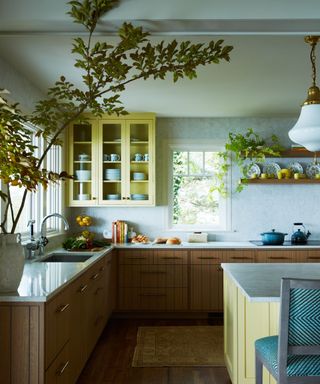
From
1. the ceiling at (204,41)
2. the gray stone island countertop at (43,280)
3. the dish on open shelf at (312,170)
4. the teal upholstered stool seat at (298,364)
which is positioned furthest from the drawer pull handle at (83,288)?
the dish on open shelf at (312,170)

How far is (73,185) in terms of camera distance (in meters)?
5.12

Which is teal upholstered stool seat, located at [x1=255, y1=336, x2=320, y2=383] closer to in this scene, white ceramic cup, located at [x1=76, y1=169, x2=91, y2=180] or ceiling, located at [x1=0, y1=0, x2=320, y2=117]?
ceiling, located at [x1=0, y1=0, x2=320, y2=117]

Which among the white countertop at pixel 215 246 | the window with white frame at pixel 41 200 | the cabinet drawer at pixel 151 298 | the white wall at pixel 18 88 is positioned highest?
the white wall at pixel 18 88

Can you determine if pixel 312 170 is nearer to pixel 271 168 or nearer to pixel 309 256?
pixel 271 168

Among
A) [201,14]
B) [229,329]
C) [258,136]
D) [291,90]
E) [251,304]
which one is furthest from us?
[258,136]

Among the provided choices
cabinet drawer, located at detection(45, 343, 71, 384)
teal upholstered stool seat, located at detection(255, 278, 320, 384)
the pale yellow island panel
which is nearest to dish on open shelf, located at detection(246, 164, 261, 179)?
the pale yellow island panel

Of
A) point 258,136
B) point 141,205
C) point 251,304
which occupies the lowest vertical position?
point 251,304

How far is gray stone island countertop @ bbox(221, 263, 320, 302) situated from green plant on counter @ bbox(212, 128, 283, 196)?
224 centimetres

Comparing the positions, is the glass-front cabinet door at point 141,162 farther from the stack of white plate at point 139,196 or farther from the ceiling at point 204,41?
the ceiling at point 204,41

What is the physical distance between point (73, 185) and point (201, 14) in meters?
3.44

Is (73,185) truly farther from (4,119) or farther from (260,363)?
(260,363)

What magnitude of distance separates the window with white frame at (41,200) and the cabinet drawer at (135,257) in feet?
2.78

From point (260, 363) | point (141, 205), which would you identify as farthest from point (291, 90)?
point (260, 363)

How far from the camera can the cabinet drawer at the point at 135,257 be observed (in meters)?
4.83
